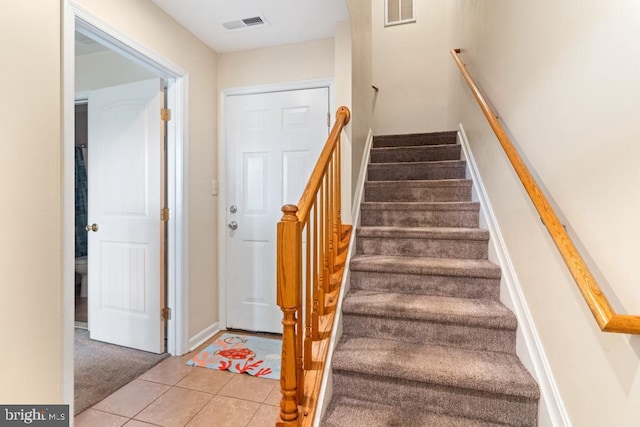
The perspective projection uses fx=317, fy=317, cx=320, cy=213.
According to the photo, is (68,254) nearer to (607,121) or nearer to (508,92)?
(607,121)

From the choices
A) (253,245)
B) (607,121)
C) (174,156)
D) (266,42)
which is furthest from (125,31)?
(607,121)

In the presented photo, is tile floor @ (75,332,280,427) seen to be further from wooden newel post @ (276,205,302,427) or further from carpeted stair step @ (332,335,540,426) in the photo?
wooden newel post @ (276,205,302,427)

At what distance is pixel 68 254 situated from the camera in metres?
1.51

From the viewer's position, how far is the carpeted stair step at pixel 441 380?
1.29 metres

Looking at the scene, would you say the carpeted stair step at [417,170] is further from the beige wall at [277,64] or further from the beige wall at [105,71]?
the beige wall at [105,71]

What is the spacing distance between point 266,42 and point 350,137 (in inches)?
44.0

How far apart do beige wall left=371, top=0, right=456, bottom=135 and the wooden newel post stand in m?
3.14

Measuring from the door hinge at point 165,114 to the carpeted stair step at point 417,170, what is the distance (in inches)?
64.1

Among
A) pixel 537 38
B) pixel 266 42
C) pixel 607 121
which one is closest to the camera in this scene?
pixel 607 121

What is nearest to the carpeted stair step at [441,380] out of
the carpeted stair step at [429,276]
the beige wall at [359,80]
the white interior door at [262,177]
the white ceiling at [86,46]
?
the carpeted stair step at [429,276]

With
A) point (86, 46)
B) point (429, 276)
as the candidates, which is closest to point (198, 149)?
point (86, 46)

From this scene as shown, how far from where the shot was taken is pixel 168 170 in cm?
233

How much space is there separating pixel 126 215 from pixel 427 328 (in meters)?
2.23

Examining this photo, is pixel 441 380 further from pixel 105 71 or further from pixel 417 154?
pixel 105 71
